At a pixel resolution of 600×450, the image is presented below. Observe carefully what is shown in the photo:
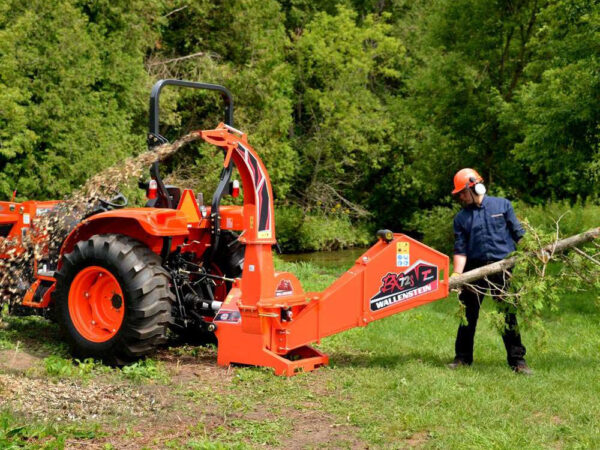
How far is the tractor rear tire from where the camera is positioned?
265 inches

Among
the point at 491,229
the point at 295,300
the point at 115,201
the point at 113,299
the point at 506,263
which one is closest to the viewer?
the point at 506,263

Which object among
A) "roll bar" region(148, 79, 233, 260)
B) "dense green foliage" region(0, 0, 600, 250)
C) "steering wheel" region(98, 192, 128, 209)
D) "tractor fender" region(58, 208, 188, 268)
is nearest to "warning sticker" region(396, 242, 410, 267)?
"roll bar" region(148, 79, 233, 260)

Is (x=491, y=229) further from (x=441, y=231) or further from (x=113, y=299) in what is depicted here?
(x=441, y=231)

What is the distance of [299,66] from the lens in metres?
29.2

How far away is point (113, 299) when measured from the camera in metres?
7.12

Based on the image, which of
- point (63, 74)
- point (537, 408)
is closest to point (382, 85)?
point (63, 74)

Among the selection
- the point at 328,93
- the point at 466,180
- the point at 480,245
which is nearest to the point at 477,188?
the point at 466,180

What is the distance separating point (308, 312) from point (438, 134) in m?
15.6

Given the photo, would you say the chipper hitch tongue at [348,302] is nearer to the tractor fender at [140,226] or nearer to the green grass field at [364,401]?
the green grass field at [364,401]

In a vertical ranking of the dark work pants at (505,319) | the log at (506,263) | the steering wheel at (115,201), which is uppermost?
the steering wheel at (115,201)

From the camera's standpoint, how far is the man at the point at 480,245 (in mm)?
6750

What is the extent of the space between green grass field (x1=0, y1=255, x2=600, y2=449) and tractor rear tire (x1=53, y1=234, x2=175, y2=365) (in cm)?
21

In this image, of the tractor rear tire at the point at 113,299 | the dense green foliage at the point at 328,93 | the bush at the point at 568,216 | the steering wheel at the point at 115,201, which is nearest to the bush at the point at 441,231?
the dense green foliage at the point at 328,93

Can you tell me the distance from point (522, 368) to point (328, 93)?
23.1 meters
